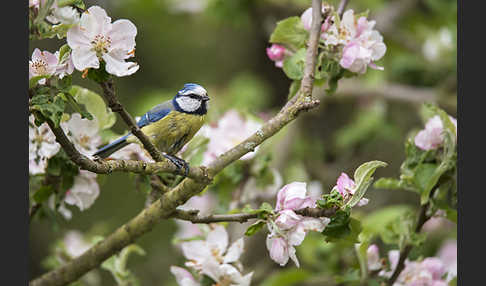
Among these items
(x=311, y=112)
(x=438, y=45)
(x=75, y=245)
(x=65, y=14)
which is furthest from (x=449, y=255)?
(x=65, y=14)

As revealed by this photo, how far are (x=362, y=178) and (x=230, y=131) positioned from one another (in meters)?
0.73

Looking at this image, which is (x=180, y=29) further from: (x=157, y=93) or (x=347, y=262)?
(x=347, y=262)

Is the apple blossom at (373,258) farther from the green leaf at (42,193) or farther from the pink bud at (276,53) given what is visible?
the green leaf at (42,193)

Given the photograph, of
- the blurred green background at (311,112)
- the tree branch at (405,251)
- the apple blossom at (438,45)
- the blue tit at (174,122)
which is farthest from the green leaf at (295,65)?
the apple blossom at (438,45)

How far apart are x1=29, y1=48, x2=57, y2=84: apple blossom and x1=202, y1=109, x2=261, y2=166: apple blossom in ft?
2.29

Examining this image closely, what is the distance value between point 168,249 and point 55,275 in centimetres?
145

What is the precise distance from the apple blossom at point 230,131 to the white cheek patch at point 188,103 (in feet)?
1.36

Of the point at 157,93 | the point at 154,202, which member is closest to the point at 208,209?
the point at 157,93

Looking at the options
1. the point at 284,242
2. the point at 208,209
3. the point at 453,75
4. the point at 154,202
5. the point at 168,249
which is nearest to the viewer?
the point at 284,242

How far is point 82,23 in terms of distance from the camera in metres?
1.00

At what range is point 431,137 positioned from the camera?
143 cm

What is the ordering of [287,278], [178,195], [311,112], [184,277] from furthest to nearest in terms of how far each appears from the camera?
[311,112], [287,278], [184,277], [178,195]

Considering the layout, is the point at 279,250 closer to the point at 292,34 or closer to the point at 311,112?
the point at 292,34

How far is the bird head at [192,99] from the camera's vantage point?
3.95ft
